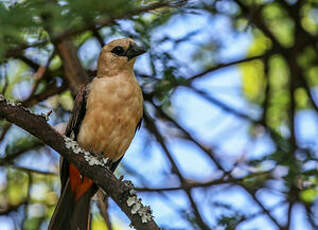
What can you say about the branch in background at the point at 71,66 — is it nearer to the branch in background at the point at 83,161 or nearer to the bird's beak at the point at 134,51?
the bird's beak at the point at 134,51

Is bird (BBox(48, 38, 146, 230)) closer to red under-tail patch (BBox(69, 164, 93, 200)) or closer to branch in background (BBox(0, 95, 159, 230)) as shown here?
red under-tail patch (BBox(69, 164, 93, 200))

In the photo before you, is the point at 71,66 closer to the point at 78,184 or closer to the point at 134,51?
the point at 134,51

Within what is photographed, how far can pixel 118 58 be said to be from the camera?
5.72m

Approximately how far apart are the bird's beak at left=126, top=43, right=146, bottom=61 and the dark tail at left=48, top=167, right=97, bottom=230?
4.63 ft

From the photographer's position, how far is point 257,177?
5832 mm

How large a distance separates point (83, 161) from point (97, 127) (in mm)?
1054

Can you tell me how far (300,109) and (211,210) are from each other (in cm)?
232

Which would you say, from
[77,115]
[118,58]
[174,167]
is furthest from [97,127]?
[174,167]

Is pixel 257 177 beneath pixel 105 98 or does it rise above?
beneath

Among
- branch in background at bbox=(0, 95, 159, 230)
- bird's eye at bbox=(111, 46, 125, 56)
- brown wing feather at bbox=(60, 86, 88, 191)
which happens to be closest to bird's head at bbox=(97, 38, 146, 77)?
bird's eye at bbox=(111, 46, 125, 56)

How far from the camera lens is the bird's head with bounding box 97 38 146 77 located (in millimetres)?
5660

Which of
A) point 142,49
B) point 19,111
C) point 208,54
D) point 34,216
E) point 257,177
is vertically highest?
point 208,54

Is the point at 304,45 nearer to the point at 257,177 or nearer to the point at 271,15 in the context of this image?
the point at 271,15

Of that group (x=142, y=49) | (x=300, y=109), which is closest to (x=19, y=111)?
(x=142, y=49)
